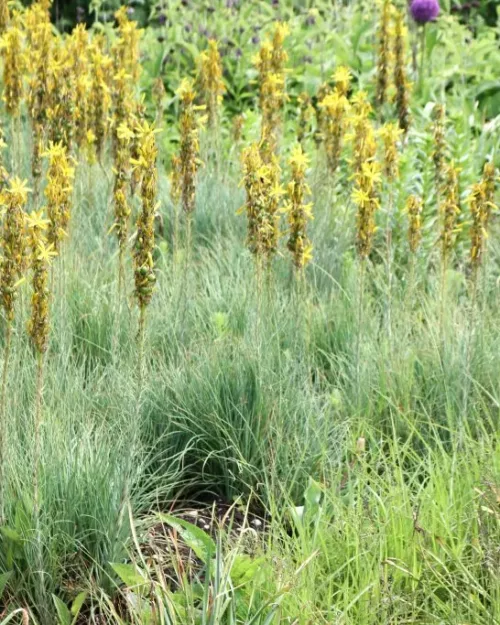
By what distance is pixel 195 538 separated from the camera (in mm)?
3131

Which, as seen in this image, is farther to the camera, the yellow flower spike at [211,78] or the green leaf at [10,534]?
the yellow flower spike at [211,78]

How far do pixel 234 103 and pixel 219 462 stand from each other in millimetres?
4914

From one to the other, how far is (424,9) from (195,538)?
4.48 m

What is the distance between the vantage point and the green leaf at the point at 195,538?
3.09m

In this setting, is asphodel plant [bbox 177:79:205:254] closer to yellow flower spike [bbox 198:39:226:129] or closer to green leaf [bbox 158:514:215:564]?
yellow flower spike [bbox 198:39:226:129]

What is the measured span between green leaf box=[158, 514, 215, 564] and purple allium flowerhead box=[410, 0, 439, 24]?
4440 millimetres

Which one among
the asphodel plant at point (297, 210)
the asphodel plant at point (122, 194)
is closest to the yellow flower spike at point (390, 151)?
the asphodel plant at point (297, 210)

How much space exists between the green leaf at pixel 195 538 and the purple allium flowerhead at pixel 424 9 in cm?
444

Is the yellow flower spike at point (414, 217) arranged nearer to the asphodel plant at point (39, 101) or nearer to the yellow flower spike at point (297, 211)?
the yellow flower spike at point (297, 211)

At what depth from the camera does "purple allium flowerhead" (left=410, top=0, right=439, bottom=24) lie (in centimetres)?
665

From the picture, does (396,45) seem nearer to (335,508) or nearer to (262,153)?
(262,153)

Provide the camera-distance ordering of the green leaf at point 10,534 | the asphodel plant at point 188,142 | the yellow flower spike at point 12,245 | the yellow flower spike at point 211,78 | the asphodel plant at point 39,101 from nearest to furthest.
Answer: the yellow flower spike at point 12,245 → the green leaf at point 10,534 → the asphodel plant at point 188,142 → the asphodel plant at point 39,101 → the yellow flower spike at point 211,78

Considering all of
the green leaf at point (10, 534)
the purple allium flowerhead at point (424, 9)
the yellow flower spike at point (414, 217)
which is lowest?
the green leaf at point (10, 534)

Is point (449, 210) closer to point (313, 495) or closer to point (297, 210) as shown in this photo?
point (297, 210)
